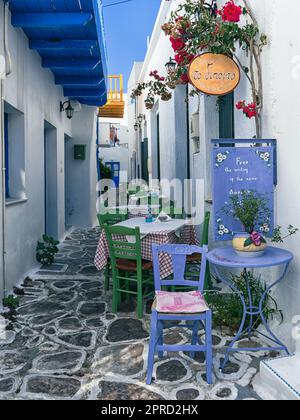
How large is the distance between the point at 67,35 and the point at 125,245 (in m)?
3.43

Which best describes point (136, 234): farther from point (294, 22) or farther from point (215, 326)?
point (294, 22)

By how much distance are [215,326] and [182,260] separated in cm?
96

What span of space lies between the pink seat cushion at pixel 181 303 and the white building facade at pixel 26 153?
7.81 ft

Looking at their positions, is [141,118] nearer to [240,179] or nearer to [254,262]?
[240,179]

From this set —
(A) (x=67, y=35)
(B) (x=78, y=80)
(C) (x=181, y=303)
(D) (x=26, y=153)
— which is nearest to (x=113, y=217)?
(D) (x=26, y=153)

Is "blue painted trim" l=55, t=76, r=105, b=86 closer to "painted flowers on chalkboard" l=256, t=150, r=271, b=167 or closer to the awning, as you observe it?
the awning

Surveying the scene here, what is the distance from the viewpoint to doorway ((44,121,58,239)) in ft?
27.3

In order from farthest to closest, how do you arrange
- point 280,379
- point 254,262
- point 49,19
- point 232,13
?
1. point 49,19
2. point 232,13
3. point 254,262
4. point 280,379

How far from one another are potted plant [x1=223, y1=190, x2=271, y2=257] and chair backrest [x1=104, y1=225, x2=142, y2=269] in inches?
44.4

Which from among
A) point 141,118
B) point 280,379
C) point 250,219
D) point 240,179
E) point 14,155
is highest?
point 141,118

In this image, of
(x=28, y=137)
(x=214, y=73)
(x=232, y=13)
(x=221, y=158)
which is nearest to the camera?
(x=221, y=158)

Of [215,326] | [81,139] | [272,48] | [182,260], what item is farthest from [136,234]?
[81,139]

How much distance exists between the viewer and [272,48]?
3543 millimetres

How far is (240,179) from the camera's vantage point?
11.3 feet
